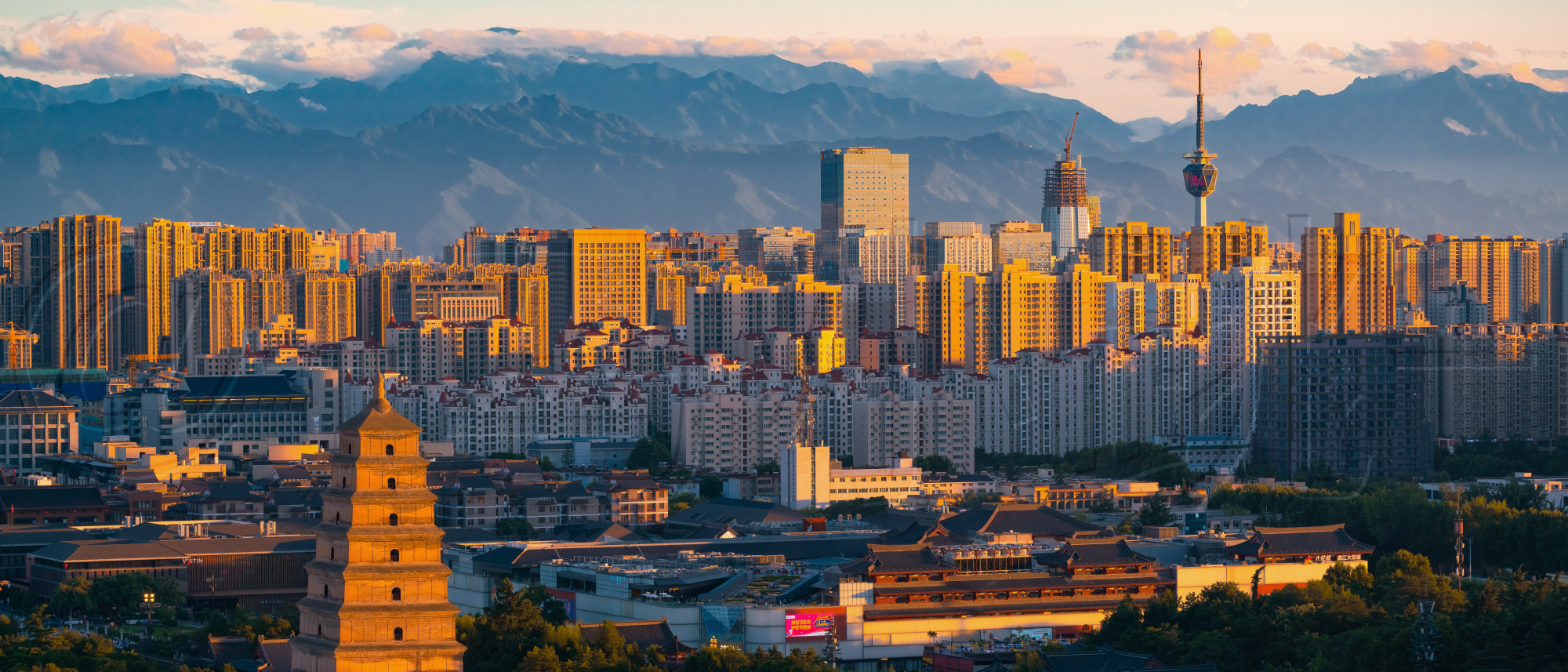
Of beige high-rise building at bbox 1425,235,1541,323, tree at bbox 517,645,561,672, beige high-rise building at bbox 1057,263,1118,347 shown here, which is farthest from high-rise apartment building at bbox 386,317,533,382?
tree at bbox 517,645,561,672

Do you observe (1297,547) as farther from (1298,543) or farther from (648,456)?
(648,456)

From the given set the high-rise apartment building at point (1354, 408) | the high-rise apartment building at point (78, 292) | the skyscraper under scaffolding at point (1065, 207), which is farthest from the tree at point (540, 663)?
the skyscraper under scaffolding at point (1065, 207)

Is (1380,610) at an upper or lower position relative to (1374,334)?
lower

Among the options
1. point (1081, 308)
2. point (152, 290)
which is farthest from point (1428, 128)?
point (152, 290)

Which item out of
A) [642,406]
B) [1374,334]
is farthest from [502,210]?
[1374,334]

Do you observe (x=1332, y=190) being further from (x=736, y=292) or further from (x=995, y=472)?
(x=995, y=472)
